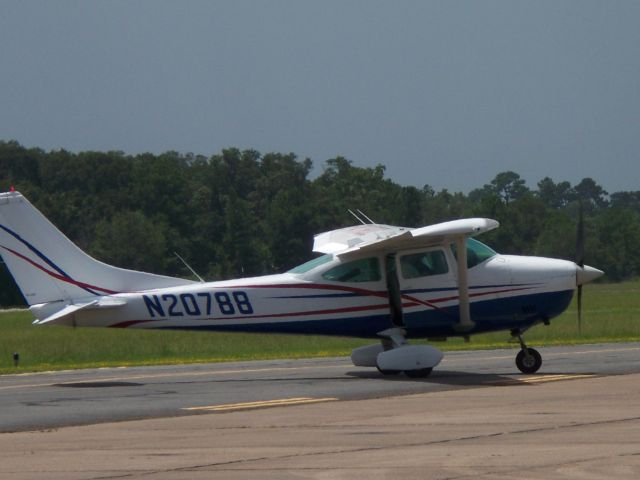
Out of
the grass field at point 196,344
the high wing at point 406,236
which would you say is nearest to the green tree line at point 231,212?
the grass field at point 196,344

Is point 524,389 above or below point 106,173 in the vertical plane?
below

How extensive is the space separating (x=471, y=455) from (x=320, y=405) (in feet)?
16.1

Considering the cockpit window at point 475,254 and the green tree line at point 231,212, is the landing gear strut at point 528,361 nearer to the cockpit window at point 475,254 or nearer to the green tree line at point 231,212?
the cockpit window at point 475,254

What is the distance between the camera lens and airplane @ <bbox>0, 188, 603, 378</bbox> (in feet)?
66.7

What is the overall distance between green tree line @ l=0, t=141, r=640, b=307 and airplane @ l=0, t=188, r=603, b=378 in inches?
2195

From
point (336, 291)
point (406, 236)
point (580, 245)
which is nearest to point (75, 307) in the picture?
point (336, 291)

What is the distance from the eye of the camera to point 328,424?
46.9ft

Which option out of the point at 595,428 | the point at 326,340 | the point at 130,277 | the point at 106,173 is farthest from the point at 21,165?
the point at 595,428

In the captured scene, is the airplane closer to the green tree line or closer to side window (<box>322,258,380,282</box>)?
side window (<box>322,258,380,282</box>)

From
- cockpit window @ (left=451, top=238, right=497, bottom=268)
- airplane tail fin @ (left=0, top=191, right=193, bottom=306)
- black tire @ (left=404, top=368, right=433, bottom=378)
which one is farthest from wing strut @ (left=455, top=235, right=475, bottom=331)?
airplane tail fin @ (left=0, top=191, right=193, bottom=306)

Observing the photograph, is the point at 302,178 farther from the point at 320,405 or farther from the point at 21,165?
the point at 320,405

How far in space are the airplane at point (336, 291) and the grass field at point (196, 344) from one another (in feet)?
16.6

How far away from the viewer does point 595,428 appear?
13.3 m

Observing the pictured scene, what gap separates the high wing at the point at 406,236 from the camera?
19.9 meters
